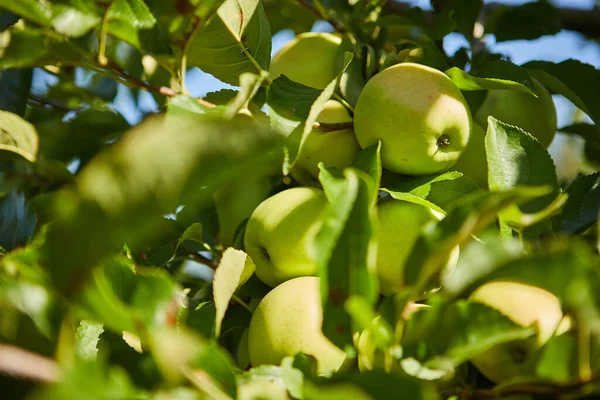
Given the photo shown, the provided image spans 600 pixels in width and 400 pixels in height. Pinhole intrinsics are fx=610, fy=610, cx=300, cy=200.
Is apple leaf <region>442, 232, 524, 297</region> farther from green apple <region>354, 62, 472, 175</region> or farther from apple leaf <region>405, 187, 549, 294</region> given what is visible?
green apple <region>354, 62, 472, 175</region>

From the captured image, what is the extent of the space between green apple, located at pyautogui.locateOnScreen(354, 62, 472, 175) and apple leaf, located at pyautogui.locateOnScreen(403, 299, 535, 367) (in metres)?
0.28

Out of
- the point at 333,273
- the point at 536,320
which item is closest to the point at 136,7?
the point at 333,273

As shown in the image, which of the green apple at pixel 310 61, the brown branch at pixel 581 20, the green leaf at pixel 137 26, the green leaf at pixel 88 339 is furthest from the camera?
the brown branch at pixel 581 20

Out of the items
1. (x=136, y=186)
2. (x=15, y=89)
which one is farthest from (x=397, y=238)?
(x=15, y=89)

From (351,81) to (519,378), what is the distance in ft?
1.72

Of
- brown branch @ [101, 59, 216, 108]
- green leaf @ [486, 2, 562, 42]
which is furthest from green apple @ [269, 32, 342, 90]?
green leaf @ [486, 2, 562, 42]

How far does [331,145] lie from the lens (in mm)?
850

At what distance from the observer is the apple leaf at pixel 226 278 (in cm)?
59

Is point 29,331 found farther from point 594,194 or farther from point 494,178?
point 594,194

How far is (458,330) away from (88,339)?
15.2 inches

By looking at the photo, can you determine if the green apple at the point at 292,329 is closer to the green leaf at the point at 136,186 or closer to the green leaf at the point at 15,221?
the green leaf at the point at 136,186

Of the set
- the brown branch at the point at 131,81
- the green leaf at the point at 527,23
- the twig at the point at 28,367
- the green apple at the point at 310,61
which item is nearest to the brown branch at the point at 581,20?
the green leaf at the point at 527,23

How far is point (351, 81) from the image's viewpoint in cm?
89

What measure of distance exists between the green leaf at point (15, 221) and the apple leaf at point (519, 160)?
637 mm
